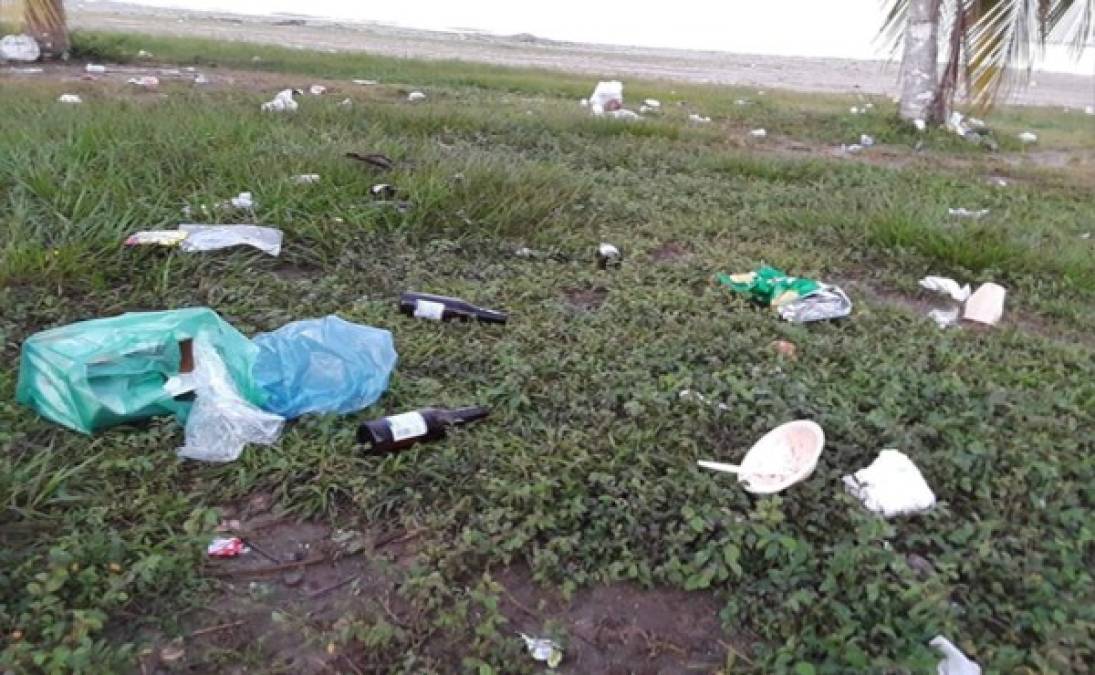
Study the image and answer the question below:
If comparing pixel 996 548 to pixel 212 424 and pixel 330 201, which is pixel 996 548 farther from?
pixel 330 201

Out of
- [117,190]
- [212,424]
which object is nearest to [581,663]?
[212,424]

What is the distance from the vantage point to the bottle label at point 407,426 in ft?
6.83

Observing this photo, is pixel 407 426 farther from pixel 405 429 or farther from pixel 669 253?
pixel 669 253

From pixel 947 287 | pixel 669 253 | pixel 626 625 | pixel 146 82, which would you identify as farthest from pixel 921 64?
pixel 626 625

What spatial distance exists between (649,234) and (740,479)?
219 cm

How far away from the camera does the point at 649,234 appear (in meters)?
3.97

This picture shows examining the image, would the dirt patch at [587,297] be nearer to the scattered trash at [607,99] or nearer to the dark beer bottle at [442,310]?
the dark beer bottle at [442,310]

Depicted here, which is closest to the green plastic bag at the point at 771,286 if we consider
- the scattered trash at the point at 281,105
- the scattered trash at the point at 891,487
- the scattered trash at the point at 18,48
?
the scattered trash at the point at 891,487

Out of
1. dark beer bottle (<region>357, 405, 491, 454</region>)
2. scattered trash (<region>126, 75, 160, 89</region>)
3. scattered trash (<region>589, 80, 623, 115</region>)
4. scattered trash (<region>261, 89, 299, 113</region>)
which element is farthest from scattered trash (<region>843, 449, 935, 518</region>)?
scattered trash (<region>126, 75, 160, 89</region>)

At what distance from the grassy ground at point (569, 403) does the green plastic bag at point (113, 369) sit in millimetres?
74

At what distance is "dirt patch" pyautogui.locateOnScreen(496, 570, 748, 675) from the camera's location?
59.8 inches

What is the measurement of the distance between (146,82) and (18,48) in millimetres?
2122

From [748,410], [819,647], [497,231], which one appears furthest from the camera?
[497,231]

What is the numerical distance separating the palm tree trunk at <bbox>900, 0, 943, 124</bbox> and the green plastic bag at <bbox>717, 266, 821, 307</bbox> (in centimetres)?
524
